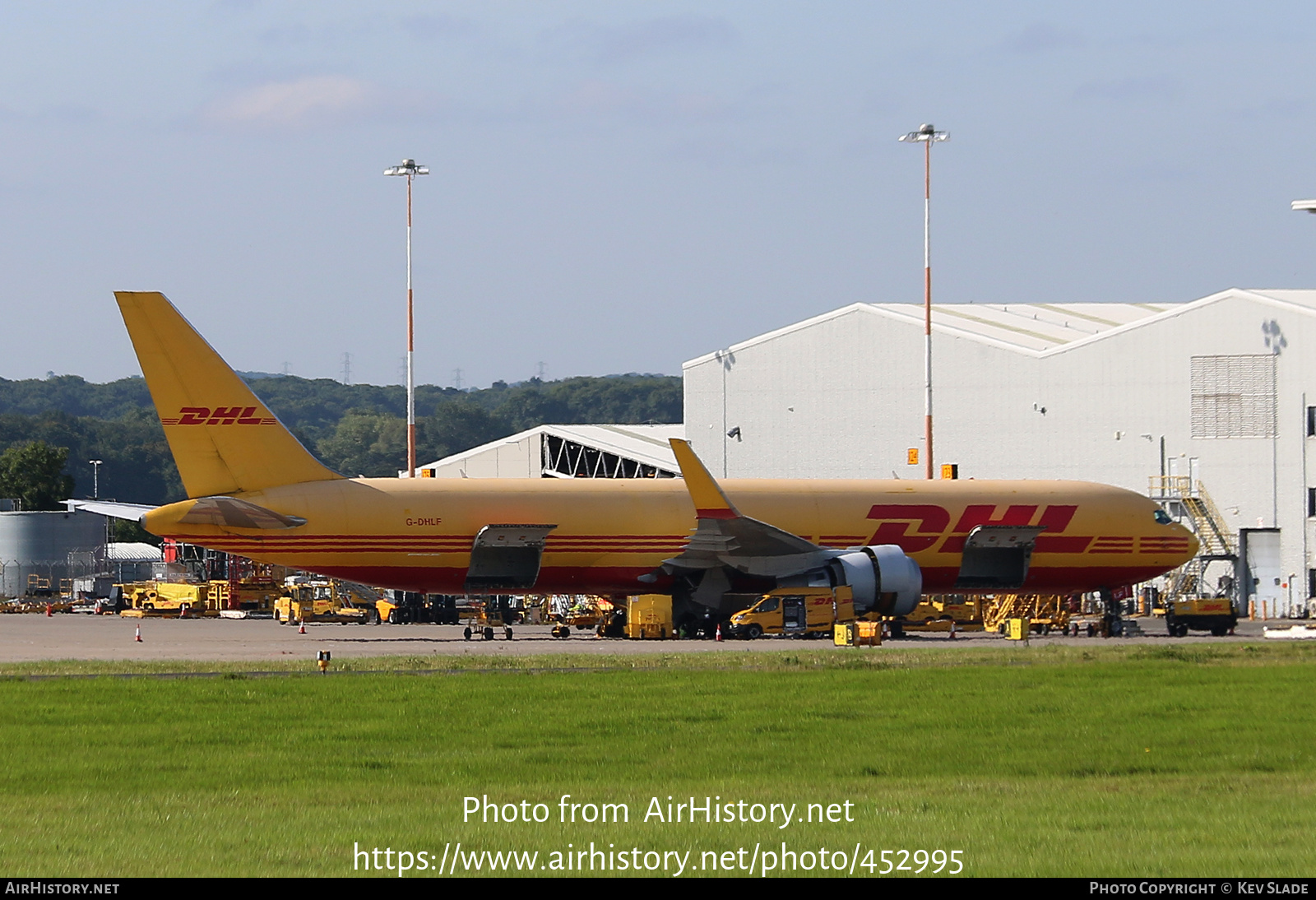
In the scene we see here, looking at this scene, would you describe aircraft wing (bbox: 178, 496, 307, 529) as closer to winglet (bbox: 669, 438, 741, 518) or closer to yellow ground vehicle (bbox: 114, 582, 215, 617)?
winglet (bbox: 669, 438, 741, 518)

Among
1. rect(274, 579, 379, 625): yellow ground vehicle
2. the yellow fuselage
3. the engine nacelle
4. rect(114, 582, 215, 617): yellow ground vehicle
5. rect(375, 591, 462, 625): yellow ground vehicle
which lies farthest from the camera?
rect(114, 582, 215, 617): yellow ground vehicle

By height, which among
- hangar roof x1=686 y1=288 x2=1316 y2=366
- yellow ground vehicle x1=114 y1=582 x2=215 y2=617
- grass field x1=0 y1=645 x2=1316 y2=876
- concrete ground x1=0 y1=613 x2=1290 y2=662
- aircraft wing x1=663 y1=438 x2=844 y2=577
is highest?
hangar roof x1=686 y1=288 x2=1316 y2=366

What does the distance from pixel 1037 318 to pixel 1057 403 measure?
14.1m

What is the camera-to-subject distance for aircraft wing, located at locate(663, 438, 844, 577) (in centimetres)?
4328

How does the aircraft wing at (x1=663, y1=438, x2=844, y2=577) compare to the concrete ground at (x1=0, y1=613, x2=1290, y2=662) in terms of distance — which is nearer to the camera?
the concrete ground at (x1=0, y1=613, x2=1290, y2=662)

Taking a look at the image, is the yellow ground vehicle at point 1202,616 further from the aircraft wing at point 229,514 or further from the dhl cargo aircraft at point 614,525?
the aircraft wing at point 229,514

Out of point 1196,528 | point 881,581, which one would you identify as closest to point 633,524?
point 881,581

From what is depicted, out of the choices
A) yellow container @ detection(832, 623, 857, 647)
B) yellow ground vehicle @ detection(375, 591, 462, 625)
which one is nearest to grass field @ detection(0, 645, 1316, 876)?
yellow container @ detection(832, 623, 857, 647)

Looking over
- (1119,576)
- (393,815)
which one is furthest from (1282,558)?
(393,815)

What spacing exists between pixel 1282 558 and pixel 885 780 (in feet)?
161

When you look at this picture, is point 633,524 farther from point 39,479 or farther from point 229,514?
point 39,479

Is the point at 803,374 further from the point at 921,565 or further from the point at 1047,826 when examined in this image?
the point at 1047,826

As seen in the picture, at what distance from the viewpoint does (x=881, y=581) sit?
4447 centimetres

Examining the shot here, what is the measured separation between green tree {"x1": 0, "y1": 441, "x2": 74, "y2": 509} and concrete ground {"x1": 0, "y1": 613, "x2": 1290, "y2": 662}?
74.6 metres
